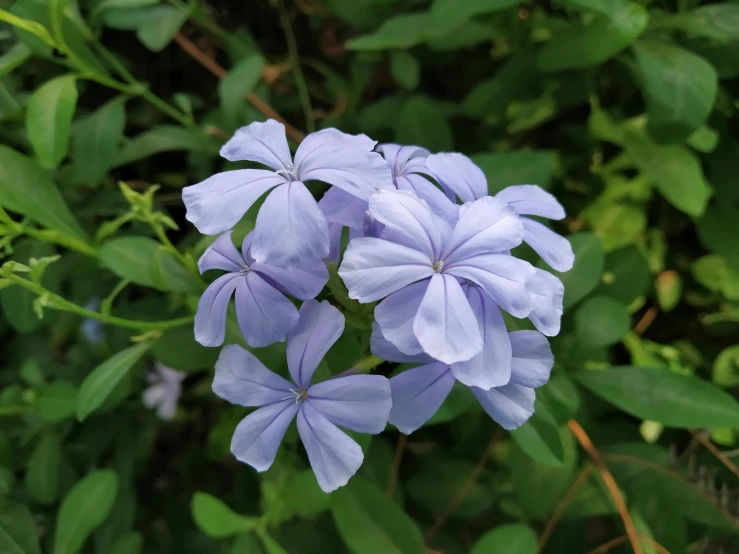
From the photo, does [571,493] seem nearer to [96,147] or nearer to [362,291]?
[362,291]

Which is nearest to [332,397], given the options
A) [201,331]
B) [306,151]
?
[201,331]

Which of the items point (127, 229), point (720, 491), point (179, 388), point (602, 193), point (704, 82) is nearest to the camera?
point (704, 82)

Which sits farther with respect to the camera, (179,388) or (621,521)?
(179,388)

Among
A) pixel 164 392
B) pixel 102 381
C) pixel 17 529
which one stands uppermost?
pixel 102 381

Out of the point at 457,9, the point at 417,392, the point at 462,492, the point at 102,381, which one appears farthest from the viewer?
the point at 462,492

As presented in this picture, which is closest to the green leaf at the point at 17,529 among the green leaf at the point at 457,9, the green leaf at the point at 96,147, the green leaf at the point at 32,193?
the green leaf at the point at 32,193

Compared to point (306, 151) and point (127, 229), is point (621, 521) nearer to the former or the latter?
point (306, 151)

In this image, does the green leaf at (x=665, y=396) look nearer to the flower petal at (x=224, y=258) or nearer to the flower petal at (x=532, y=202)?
the flower petal at (x=532, y=202)

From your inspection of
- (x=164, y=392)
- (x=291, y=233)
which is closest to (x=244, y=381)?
(x=291, y=233)
